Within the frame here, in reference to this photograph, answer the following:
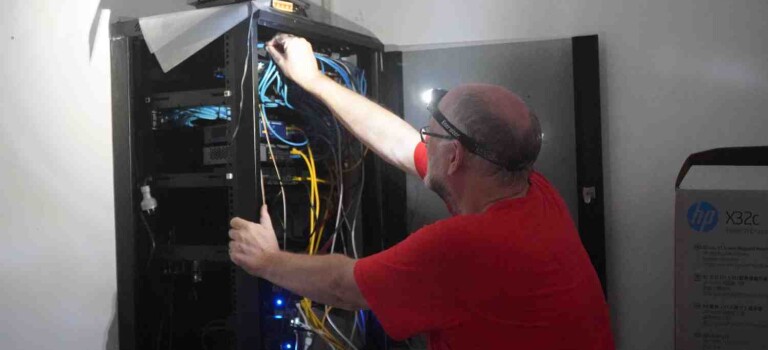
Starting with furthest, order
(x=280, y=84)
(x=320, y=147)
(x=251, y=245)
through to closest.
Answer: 1. (x=320, y=147)
2. (x=280, y=84)
3. (x=251, y=245)

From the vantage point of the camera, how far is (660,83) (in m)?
1.69

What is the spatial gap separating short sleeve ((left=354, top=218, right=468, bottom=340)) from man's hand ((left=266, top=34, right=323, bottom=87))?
54cm

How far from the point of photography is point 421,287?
3.55 ft

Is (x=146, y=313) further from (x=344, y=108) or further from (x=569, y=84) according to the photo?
(x=569, y=84)

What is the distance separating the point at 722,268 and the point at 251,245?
3.57 ft

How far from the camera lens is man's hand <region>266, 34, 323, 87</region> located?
1395 mm

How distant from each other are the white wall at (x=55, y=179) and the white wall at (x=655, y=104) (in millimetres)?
1216

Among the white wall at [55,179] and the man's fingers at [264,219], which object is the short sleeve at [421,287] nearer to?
the man's fingers at [264,219]

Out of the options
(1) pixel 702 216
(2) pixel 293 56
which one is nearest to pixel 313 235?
(2) pixel 293 56

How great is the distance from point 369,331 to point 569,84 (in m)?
0.93

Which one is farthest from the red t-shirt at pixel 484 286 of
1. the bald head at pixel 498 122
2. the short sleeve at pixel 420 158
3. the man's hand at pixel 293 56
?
the man's hand at pixel 293 56

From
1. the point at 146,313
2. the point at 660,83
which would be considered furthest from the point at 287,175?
the point at 660,83

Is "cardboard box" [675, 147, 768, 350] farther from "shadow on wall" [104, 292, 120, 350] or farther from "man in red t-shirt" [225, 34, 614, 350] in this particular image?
"shadow on wall" [104, 292, 120, 350]

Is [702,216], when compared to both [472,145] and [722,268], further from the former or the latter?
[472,145]
